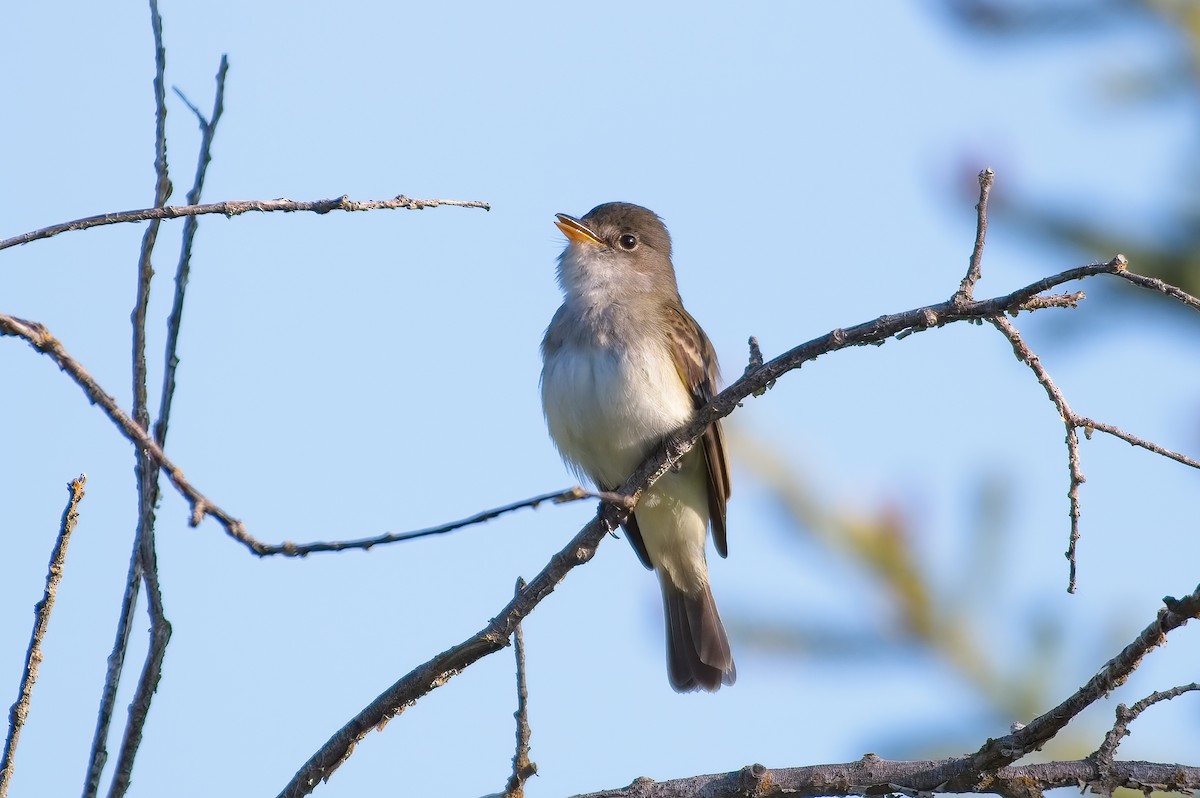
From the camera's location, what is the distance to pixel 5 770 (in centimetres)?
304

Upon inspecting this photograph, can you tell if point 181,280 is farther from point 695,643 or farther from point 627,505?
point 695,643

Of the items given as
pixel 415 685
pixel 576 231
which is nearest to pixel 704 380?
pixel 576 231

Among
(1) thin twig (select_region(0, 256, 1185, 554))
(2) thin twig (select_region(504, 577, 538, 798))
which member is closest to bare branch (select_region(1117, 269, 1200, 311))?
(1) thin twig (select_region(0, 256, 1185, 554))

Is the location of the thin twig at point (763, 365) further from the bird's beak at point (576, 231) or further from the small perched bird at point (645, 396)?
the bird's beak at point (576, 231)

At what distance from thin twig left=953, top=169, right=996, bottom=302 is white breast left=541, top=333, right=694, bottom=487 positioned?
2796 mm

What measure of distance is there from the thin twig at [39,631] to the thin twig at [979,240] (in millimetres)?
2287

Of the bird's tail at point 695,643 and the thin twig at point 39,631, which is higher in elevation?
the bird's tail at point 695,643

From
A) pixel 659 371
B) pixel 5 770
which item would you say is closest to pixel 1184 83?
pixel 659 371

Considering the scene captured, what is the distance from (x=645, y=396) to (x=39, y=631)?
3.51 metres

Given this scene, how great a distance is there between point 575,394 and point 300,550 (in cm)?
387

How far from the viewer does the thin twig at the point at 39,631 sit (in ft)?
10.1

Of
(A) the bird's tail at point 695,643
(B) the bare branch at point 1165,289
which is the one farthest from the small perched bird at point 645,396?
(B) the bare branch at point 1165,289

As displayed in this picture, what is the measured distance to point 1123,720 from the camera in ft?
10.8

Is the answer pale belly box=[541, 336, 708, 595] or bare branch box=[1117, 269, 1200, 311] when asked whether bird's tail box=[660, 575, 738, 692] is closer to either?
pale belly box=[541, 336, 708, 595]
